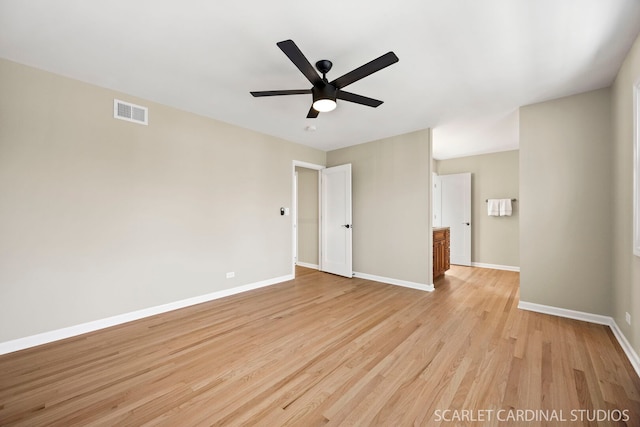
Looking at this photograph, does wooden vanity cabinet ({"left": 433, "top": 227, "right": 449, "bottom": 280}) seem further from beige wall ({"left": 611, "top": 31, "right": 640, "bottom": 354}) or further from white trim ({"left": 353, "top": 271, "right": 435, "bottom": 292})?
beige wall ({"left": 611, "top": 31, "right": 640, "bottom": 354})

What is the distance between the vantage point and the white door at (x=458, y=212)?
6.15m

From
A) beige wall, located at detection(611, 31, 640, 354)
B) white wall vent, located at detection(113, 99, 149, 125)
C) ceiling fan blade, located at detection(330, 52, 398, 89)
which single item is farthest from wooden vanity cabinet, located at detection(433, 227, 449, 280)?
white wall vent, located at detection(113, 99, 149, 125)

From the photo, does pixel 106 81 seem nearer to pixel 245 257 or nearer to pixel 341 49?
pixel 341 49

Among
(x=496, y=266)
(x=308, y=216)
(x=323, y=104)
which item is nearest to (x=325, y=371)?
(x=323, y=104)

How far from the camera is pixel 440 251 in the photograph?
Result: 15.8 ft

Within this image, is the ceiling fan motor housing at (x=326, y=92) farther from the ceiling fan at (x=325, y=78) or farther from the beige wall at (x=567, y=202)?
the beige wall at (x=567, y=202)

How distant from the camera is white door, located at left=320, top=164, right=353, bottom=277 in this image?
5.11 m

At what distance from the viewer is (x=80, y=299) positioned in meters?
2.70

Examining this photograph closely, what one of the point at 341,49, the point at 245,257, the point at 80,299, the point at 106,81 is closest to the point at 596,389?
the point at 341,49

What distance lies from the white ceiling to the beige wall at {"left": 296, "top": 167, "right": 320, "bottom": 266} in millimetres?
2744

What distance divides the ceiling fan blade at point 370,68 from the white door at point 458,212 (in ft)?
16.8

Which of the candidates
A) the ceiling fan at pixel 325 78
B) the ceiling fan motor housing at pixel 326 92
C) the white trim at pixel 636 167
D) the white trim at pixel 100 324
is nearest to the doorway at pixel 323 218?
the white trim at pixel 100 324

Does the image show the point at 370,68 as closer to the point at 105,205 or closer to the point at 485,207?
the point at 105,205

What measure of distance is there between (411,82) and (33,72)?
376 cm
